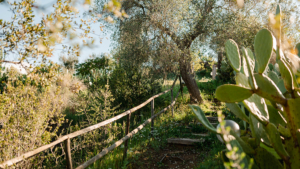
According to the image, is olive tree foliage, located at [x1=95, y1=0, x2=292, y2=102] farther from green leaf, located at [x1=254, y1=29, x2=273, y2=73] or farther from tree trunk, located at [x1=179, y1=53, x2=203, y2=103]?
green leaf, located at [x1=254, y1=29, x2=273, y2=73]

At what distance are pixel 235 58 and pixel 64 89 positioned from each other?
885 centimetres

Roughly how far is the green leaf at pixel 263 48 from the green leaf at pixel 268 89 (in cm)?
4

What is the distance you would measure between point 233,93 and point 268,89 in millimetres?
109

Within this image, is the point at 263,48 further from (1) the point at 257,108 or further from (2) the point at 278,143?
(2) the point at 278,143

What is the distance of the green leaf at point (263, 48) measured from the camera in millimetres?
674

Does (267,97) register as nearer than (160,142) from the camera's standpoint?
Yes

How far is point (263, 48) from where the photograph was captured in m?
0.70

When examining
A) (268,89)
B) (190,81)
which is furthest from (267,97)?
(190,81)

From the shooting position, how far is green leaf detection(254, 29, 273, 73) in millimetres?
674

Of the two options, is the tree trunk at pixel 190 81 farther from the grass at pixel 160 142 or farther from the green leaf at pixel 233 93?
the green leaf at pixel 233 93

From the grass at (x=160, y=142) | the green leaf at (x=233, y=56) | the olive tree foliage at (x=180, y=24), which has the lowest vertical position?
the grass at (x=160, y=142)

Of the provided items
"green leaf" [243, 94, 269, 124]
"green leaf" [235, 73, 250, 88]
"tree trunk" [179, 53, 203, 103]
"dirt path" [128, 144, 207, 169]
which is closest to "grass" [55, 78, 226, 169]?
"dirt path" [128, 144, 207, 169]

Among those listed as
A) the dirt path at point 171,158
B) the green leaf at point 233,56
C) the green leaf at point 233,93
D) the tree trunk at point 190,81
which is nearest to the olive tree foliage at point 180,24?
the tree trunk at point 190,81

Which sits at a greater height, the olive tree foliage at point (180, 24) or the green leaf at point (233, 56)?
the olive tree foliage at point (180, 24)
